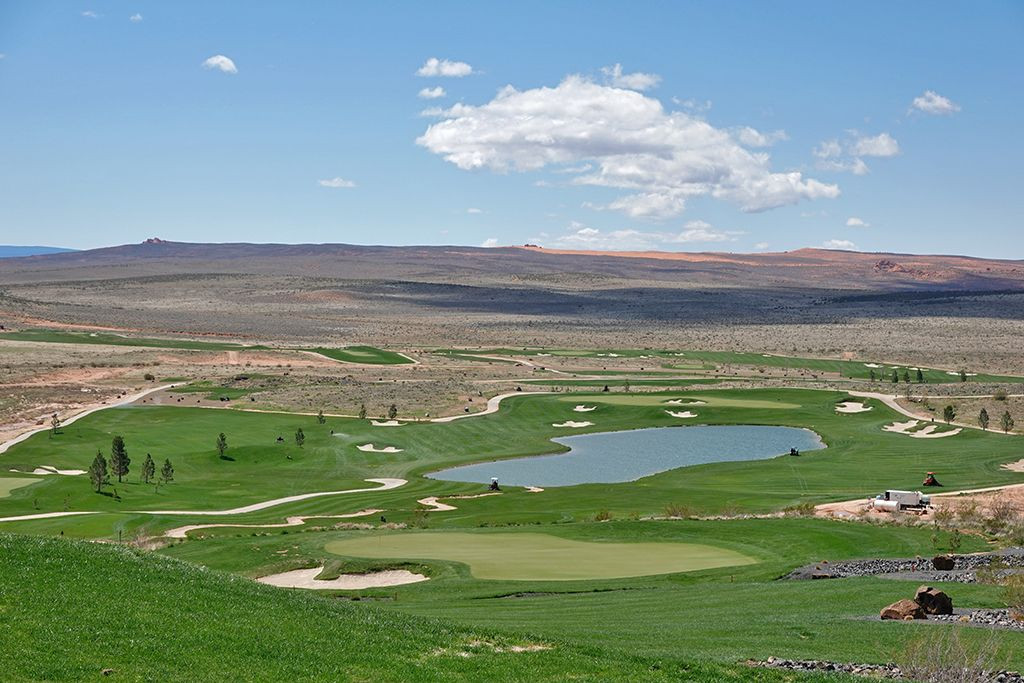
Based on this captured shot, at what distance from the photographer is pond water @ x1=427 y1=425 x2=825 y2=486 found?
55559 mm

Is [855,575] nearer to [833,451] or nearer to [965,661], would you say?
[965,661]

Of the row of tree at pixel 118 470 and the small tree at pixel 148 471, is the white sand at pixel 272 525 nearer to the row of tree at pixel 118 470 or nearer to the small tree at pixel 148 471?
the row of tree at pixel 118 470

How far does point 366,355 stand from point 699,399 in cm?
4753

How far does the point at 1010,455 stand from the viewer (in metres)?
52.9

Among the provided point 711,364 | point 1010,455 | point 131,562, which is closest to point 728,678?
point 131,562

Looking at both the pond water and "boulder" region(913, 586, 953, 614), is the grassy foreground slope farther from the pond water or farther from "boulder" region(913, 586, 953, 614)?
the pond water

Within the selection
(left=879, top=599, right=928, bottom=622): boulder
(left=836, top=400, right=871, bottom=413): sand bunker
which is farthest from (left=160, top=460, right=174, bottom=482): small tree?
(left=836, top=400, right=871, bottom=413): sand bunker

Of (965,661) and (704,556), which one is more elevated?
(965,661)

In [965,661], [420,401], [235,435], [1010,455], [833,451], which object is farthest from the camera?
[420,401]

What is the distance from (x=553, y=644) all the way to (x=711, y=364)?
94.0 metres

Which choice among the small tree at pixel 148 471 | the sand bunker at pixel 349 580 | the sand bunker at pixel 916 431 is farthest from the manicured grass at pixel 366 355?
the sand bunker at pixel 349 580

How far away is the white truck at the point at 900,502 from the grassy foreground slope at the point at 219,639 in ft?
74.9

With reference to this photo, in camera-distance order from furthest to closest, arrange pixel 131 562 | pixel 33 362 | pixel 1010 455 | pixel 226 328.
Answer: pixel 226 328 < pixel 33 362 < pixel 1010 455 < pixel 131 562

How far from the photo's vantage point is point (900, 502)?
38156mm
